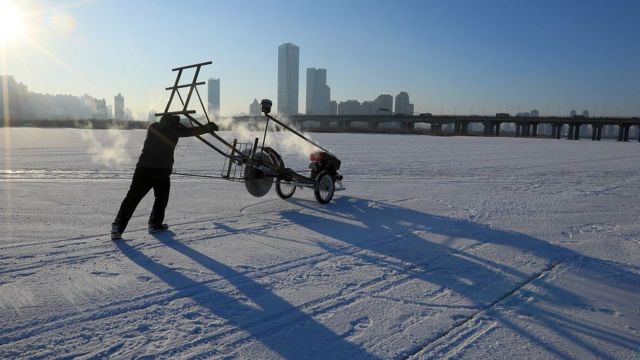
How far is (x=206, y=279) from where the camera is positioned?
4688mm

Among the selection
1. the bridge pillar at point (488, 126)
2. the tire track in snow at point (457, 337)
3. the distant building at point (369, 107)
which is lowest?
the tire track in snow at point (457, 337)

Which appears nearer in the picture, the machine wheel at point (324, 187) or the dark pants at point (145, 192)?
the dark pants at point (145, 192)

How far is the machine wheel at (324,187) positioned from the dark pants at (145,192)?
3371 mm

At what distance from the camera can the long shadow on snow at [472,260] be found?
3.79 m

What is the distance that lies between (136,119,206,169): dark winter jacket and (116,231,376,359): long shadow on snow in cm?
169

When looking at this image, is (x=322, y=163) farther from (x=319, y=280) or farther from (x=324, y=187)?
(x=319, y=280)

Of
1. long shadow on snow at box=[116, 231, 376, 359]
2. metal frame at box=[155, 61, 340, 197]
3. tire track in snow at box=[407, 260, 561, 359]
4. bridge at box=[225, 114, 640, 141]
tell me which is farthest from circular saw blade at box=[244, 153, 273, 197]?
bridge at box=[225, 114, 640, 141]

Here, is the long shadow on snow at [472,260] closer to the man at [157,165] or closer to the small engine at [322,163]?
the small engine at [322,163]

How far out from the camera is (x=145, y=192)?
652 cm

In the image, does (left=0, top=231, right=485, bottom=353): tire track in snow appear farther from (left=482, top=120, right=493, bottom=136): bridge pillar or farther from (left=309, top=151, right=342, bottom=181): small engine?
(left=482, top=120, right=493, bottom=136): bridge pillar

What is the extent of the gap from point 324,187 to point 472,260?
4.37 metres

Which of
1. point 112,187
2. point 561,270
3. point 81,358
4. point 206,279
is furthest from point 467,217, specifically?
point 112,187

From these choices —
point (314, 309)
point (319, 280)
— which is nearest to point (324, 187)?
point (319, 280)

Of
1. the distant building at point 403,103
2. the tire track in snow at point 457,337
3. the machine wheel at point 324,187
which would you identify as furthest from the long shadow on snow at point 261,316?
the distant building at point 403,103
